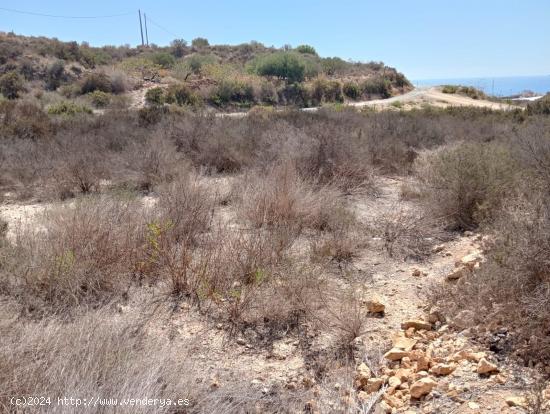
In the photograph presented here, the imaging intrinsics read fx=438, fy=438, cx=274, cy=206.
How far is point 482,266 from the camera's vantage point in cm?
372

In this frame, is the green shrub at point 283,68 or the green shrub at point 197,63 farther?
the green shrub at point 283,68

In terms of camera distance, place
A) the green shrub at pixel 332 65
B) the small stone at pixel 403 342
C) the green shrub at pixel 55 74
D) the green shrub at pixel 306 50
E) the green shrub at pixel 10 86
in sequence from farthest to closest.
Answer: the green shrub at pixel 306 50, the green shrub at pixel 332 65, the green shrub at pixel 55 74, the green shrub at pixel 10 86, the small stone at pixel 403 342

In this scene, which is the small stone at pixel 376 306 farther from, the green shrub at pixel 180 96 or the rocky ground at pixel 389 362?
the green shrub at pixel 180 96

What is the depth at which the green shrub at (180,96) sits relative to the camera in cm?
2740

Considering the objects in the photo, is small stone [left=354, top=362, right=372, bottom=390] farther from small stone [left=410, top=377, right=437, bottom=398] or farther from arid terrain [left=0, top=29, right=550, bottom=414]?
small stone [left=410, top=377, right=437, bottom=398]

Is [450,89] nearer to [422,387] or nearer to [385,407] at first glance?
[422,387]

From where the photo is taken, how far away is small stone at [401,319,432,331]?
362 cm

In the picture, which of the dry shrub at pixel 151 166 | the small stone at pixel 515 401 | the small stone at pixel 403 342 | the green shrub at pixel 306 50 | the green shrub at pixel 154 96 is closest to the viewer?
the small stone at pixel 515 401

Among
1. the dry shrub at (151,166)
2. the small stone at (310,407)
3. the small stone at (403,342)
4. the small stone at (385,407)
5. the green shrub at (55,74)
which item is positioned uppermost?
the green shrub at (55,74)

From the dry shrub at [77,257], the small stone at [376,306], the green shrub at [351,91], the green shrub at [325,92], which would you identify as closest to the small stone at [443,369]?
the small stone at [376,306]

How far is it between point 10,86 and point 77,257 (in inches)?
1089

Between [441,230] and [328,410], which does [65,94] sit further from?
[328,410]

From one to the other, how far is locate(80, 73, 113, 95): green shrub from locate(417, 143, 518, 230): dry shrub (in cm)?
2777

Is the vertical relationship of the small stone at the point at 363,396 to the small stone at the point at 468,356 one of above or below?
below
